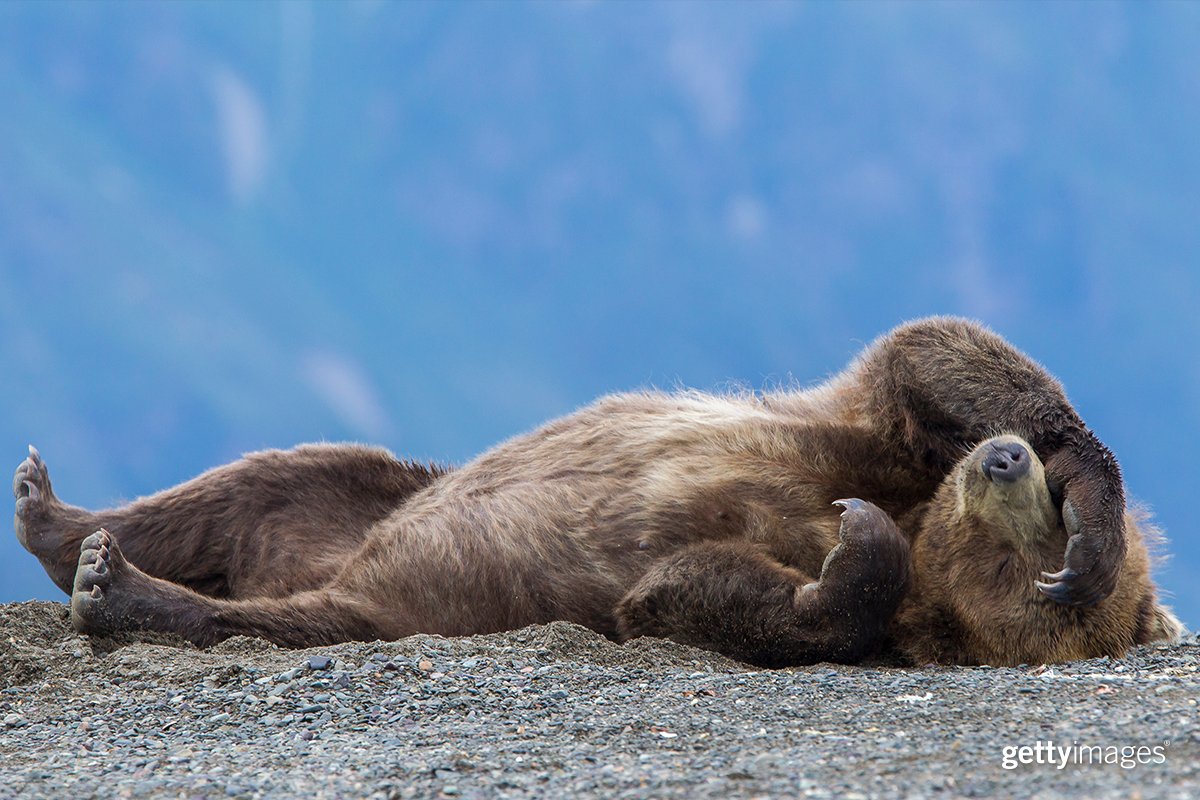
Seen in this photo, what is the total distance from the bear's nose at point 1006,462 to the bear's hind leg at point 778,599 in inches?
18.4

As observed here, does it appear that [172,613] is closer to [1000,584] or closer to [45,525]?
[45,525]

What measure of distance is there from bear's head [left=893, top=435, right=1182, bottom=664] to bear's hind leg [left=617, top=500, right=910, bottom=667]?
1.10 ft

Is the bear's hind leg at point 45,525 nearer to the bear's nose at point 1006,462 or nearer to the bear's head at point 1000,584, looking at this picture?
the bear's head at point 1000,584

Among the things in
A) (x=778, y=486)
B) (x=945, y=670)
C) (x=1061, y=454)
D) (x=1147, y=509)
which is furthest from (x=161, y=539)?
(x=1147, y=509)

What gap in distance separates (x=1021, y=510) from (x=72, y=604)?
4253mm

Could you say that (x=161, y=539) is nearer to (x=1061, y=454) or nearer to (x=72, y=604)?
(x=72, y=604)

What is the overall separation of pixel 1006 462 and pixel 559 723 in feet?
7.54

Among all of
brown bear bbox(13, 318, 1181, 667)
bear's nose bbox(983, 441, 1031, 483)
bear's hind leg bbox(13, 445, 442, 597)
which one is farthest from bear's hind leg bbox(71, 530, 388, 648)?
bear's nose bbox(983, 441, 1031, 483)

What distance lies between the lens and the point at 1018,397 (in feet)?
18.8

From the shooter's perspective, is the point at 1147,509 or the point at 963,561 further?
the point at 1147,509

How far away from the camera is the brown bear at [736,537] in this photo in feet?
17.5

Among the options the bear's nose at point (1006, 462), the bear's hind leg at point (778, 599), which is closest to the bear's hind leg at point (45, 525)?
the bear's hind leg at point (778, 599)

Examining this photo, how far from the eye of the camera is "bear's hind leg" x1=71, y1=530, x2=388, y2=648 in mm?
5703

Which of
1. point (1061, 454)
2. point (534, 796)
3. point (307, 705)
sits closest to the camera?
point (534, 796)
